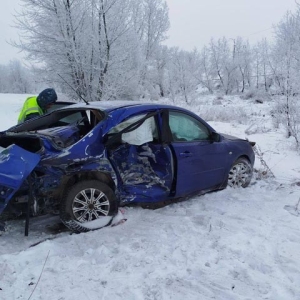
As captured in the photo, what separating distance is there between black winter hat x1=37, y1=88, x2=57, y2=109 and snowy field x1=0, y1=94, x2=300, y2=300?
2292 mm

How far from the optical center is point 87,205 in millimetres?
3633

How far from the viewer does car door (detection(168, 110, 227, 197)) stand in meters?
4.30

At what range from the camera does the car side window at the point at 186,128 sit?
4.38 m

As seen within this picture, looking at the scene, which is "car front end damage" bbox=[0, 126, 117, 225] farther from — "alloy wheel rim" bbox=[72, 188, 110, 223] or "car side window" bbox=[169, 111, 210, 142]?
"car side window" bbox=[169, 111, 210, 142]

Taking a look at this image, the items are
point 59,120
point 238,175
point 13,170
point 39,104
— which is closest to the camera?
point 13,170

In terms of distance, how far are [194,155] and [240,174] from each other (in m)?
1.32

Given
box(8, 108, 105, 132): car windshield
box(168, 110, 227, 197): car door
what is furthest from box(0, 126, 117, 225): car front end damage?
box(168, 110, 227, 197): car door

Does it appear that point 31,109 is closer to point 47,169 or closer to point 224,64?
point 47,169

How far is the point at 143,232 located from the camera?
3.69 metres

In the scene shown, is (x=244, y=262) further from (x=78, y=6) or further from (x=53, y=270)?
(x=78, y=6)

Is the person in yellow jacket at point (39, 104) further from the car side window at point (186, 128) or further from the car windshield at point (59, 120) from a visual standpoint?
the car side window at point (186, 128)

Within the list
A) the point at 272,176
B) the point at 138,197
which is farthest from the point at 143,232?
the point at 272,176

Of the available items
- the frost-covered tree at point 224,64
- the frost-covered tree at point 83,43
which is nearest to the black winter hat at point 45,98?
the frost-covered tree at point 83,43

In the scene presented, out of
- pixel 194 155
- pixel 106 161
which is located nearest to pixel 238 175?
pixel 194 155
